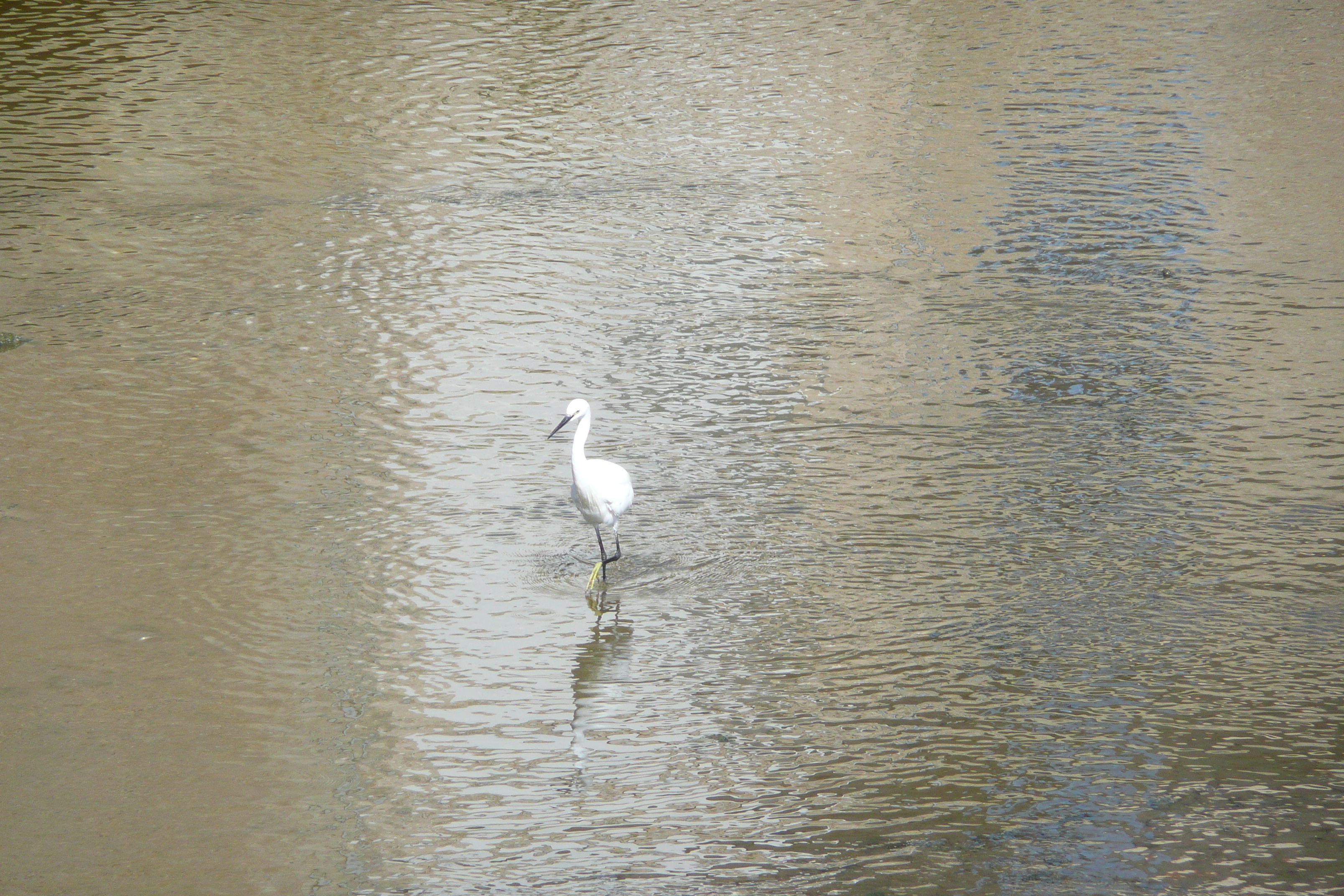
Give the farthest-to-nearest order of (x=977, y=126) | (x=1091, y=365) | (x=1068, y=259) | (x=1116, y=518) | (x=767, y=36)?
(x=767, y=36) → (x=977, y=126) → (x=1068, y=259) → (x=1091, y=365) → (x=1116, y=518)

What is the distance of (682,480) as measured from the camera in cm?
642

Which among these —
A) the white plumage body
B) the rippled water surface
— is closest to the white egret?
the white plumage body

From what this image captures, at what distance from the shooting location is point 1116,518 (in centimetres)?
590

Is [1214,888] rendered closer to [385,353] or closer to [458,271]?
[385,353]

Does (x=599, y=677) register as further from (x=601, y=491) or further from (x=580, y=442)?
(x=580, y=442)

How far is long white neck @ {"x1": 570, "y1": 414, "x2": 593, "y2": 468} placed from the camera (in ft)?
18.6

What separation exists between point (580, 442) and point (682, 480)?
32.4 inches

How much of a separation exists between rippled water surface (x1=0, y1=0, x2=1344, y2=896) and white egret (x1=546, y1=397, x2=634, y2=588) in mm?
152

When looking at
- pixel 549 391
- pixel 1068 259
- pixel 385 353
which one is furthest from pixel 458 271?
pixel 1068 259

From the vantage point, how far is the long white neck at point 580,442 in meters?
5.68

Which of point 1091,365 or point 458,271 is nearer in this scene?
point 1091,365

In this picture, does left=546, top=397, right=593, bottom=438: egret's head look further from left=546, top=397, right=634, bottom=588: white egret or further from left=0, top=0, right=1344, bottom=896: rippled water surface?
left=0, top=0, right=1344, bottom=896: rippled water surface

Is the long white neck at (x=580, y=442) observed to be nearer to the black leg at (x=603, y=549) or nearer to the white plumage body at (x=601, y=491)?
the white plumage body at (x=601, y=491)

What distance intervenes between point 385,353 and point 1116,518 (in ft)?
13.5
